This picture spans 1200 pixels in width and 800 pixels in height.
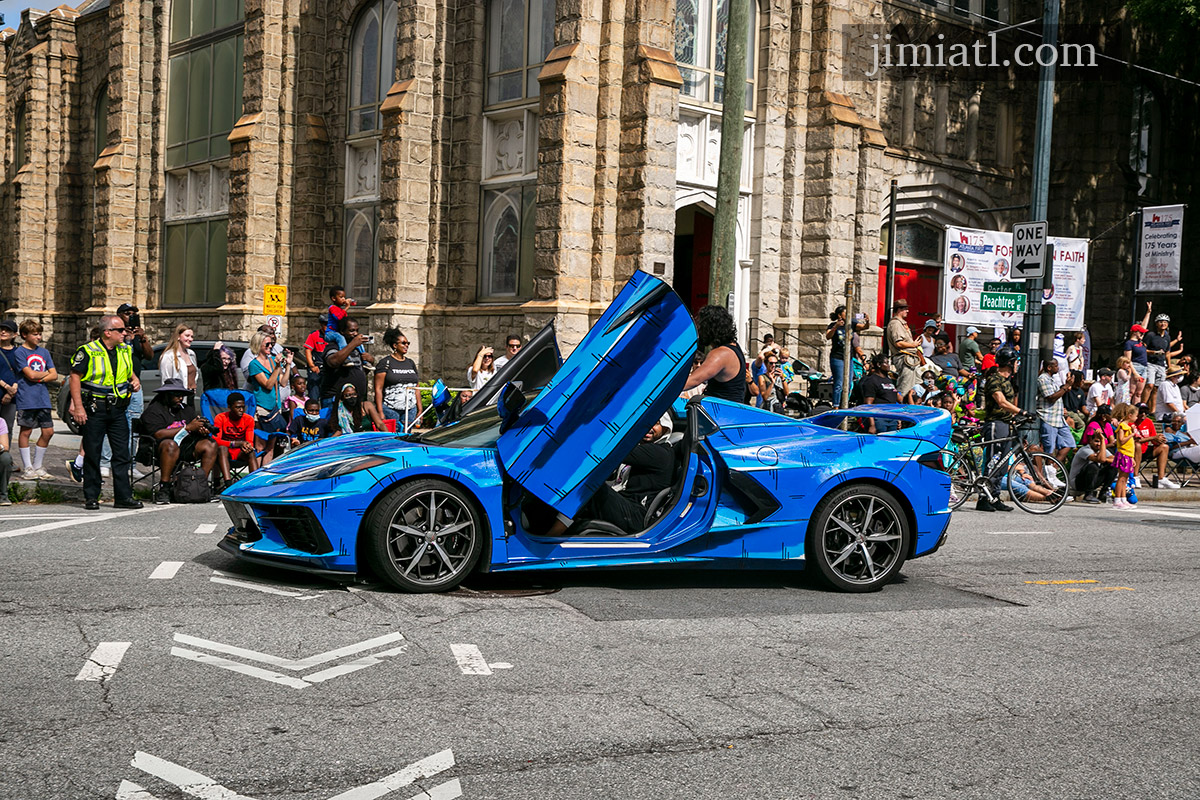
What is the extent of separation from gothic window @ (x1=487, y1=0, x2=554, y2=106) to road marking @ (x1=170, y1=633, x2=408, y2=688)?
16.2 metres

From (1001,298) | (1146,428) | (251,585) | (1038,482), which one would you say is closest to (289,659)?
(251,585)

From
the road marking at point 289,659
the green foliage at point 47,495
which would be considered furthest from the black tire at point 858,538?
the green foliage at point 47,495

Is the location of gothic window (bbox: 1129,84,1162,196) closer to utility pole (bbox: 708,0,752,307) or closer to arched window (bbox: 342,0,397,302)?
arched window (bbox: 342,0,397,302)

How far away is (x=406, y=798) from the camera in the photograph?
12.5 feet

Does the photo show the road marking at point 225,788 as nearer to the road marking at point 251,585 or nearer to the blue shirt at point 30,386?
the road marking at point 251,585

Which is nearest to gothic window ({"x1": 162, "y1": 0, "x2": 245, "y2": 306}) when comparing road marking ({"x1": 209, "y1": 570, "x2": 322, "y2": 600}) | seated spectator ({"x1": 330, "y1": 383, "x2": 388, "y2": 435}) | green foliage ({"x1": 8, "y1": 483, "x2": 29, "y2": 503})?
seated spectator ({"x1": 330, "y1": 383, "x2": 388, "y2": 435})

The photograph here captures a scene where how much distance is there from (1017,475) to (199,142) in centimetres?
2200

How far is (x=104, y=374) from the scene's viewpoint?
1126 cm

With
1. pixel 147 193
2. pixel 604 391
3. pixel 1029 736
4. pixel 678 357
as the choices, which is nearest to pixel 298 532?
pixel 604 391

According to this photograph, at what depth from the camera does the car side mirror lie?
6.89m

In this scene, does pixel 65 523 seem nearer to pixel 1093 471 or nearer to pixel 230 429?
pixel 230 429

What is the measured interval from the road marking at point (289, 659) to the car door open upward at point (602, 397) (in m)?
1.49

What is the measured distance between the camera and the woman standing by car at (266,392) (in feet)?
46.7

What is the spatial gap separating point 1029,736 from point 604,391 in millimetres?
3101
